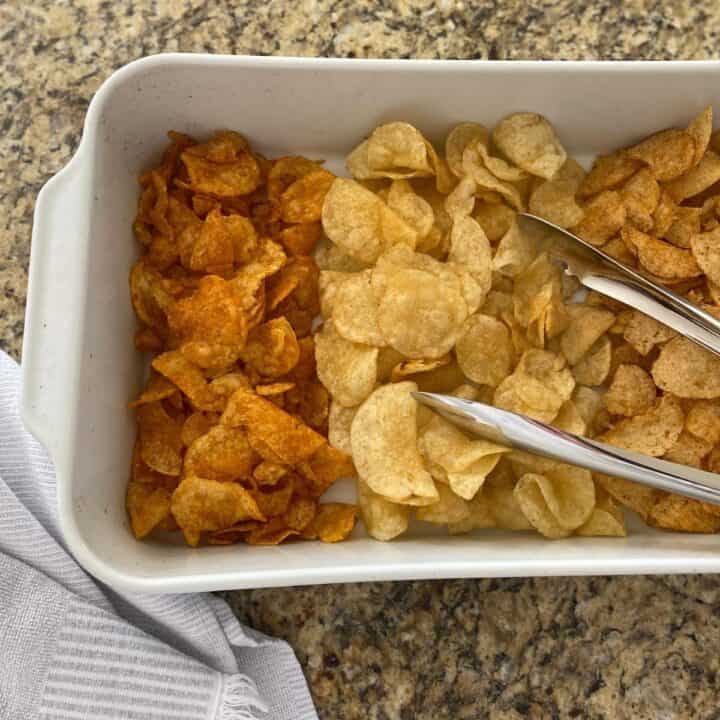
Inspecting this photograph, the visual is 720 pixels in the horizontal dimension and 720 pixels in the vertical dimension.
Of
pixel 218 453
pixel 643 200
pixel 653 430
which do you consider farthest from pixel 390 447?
pixel 643 200

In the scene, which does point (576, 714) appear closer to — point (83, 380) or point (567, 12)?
point (83, 380)

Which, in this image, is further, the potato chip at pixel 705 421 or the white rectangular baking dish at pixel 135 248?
the potato chip at pixel 705 421

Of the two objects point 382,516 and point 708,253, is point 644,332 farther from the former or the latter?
point 382,516

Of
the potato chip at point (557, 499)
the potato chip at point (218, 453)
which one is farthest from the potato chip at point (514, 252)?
the potato chip at point (218, 453)

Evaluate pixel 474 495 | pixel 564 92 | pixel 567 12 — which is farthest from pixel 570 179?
pixel 474 495

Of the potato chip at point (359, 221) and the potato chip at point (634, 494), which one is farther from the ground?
the potato chip at point (359, 221)

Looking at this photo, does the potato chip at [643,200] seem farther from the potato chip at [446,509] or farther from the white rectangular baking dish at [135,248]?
the potato chip at [446,509]
